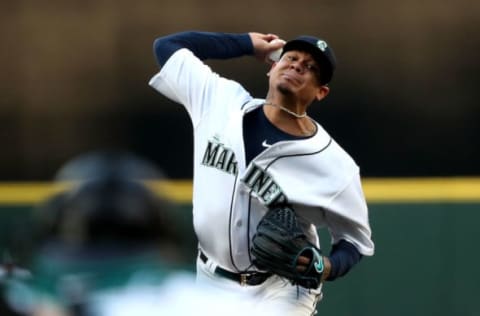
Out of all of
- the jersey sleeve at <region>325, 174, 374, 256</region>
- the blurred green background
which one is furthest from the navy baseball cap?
the blurred green background

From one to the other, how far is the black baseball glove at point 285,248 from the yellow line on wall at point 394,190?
1819 millimetres

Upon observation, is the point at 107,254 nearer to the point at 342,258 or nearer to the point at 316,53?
the point at 342,258

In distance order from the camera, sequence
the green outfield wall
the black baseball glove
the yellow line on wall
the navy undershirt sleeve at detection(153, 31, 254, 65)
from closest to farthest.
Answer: the black baseball glove < the navy undershirt sleeve at detection(153, 31, 254, 65) < the yellow line on wall < the green outfield wall

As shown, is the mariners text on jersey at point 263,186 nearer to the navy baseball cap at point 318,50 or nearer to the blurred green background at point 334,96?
the navy baseball cap at point 318,50

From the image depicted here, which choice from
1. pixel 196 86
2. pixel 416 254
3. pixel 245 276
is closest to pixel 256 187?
pixel 245 276

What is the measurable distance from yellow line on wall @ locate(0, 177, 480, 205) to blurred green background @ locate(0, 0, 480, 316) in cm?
2

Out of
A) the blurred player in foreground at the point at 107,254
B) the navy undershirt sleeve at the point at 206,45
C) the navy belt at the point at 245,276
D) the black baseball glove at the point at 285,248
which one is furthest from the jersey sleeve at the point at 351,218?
the blurred player in foreground at the point at 107,254

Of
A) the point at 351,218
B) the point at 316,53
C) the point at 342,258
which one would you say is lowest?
the point at 342,258

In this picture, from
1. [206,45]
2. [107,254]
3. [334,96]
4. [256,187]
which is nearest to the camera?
[107,254]

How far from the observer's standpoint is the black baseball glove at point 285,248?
3.69 metres

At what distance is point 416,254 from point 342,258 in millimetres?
1978

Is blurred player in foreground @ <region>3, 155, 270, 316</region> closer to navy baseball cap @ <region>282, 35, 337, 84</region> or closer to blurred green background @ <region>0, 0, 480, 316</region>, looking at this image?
navy baseball cap @ <region>282, 35, 337, 84</region>

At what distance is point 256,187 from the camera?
383cm

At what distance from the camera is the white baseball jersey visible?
386 centimetres
